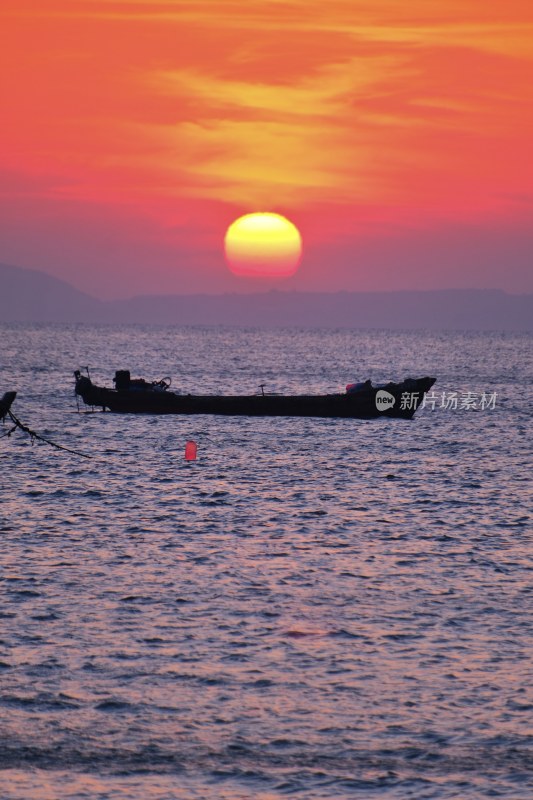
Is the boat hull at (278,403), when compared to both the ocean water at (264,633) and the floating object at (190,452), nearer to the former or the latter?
the floating object at (190,452)

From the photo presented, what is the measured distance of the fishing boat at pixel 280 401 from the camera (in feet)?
214


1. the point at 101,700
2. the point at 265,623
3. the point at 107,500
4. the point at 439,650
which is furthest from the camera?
the point at 107,500

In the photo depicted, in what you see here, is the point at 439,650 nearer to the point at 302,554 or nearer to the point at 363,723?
the point at 363,723

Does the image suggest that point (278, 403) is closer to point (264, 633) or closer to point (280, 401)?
point (280, 401)

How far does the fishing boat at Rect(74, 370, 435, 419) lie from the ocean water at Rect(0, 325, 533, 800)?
18313mm

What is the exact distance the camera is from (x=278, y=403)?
6538cm

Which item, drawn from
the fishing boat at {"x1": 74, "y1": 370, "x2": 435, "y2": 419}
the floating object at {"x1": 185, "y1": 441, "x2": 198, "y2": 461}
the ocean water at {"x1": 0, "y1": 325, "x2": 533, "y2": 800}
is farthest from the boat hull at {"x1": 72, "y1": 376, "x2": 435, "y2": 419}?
the ocean water at {"x1": 0, "y1": 325, "x2": 533, "y2": 800}

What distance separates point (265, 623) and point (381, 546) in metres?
8.54

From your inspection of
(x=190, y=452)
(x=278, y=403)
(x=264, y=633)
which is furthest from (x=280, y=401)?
(x=264, y=633)

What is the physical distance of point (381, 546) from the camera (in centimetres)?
2909

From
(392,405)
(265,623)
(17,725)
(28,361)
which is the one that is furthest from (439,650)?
(28,361)

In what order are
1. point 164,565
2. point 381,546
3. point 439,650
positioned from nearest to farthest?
point 439,650 → point 164,565 → point 381,546

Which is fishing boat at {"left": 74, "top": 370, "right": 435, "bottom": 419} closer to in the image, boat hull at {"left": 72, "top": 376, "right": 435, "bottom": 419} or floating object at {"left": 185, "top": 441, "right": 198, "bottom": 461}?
boat hull at {"left": 72, "top": 376, "right": 435, "bottom": 419}

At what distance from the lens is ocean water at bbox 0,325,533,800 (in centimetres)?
1453
